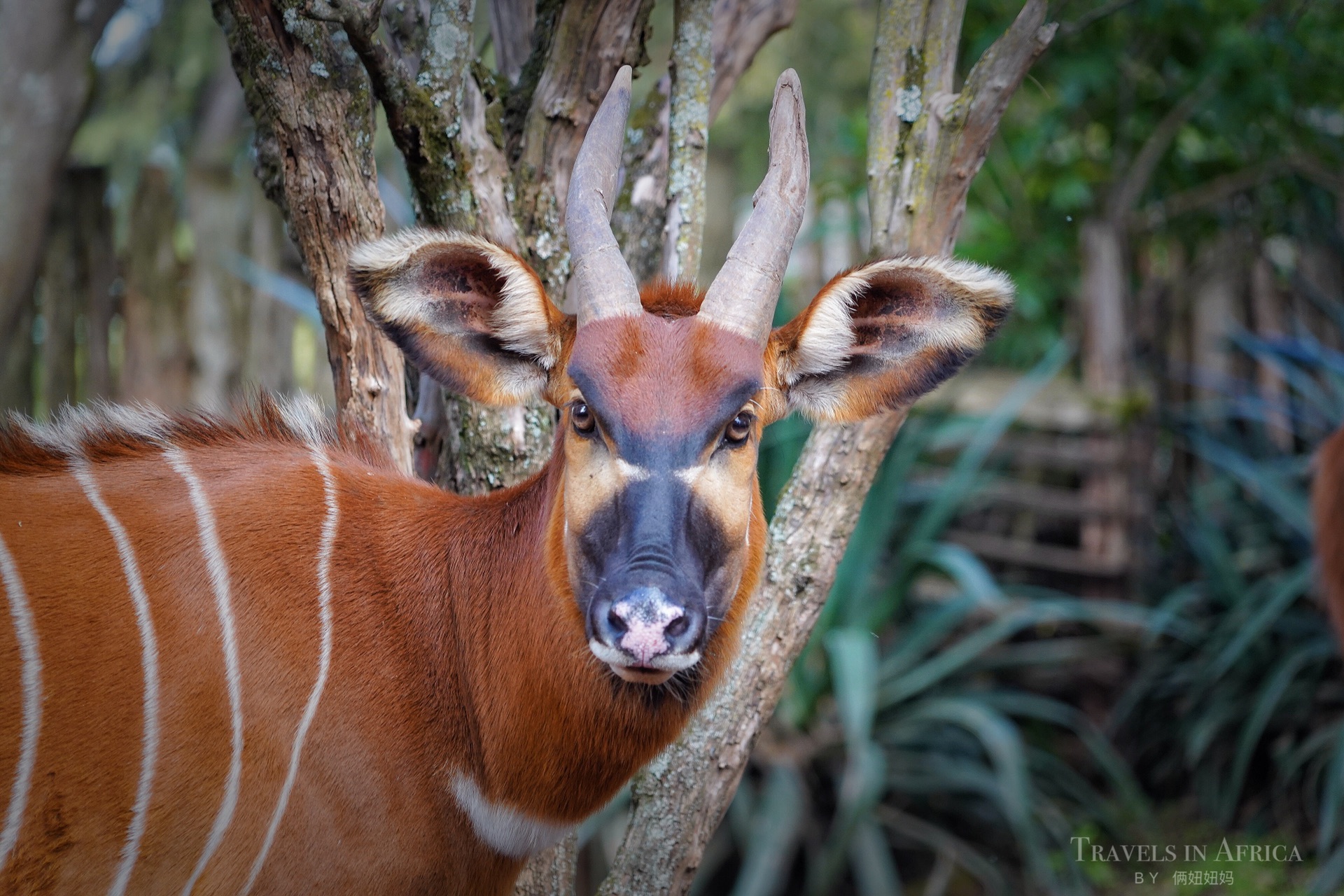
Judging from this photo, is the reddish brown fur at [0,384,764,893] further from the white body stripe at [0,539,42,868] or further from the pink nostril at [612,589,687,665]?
the pink nostril at [612,589,687,665]

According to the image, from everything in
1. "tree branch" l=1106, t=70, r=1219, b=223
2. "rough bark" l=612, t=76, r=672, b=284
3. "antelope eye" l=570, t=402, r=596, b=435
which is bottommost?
"antelope eye" l=570, t=402, r=596, b=435

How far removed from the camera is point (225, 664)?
250cm

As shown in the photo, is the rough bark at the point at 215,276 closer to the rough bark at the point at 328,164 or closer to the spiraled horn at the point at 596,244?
the rough bark at the point at 328,164

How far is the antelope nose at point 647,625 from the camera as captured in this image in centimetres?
224

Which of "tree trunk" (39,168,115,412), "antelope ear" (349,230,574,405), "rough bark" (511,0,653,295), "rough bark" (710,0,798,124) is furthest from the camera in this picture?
"tree trunk" (39,168,115,412)

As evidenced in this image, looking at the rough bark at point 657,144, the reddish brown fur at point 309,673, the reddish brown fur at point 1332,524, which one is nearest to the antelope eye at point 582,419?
the reddish brown fur at point 309,673

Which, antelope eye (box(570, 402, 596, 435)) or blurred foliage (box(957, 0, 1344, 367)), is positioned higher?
blurred foliage (box(957, 0, 1344, 367))

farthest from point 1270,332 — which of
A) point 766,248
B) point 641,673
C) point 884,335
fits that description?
point 641,673

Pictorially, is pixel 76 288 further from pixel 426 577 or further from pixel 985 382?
pixel 985 382

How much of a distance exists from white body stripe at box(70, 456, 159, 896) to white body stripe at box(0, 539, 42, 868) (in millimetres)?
205

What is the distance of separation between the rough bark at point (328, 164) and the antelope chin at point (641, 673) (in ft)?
3.68

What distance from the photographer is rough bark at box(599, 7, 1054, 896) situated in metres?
3.08

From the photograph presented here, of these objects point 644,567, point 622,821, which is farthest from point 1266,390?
point 644,567

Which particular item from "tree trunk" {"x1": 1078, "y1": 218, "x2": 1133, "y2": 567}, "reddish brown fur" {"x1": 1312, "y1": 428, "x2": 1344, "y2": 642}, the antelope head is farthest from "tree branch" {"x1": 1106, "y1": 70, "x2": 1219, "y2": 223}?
the antelope head
